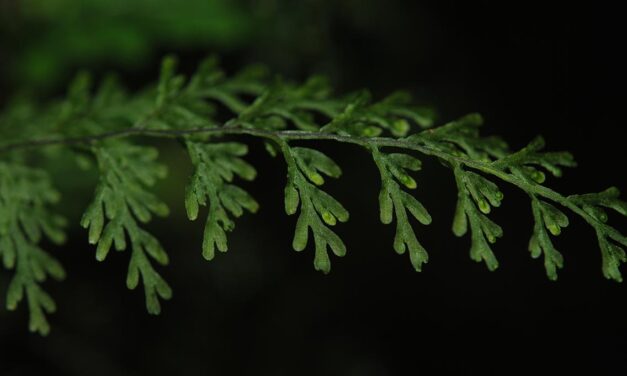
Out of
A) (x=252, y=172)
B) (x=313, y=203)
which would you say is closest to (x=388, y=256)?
(x=252, y=172)

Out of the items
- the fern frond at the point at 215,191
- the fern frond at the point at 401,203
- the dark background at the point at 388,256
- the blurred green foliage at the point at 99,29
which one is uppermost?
the blurred green foliage at the point at 99,29

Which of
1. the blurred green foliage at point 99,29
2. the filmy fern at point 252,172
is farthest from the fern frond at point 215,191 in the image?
the blurred green foliage at point 99,29

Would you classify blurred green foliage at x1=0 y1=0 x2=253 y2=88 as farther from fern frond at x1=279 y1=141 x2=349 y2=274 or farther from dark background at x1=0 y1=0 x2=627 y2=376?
fern frond at x1=279 y1=141 x2=349 y2=274

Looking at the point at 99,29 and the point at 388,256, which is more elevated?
the point at 99,29

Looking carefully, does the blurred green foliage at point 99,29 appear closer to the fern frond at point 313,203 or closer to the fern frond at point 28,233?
the fern frond at point 28,233

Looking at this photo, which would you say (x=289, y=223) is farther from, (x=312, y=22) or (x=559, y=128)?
(x=559, y=128)

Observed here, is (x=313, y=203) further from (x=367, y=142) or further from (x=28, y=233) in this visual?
(x=28, y=233)
